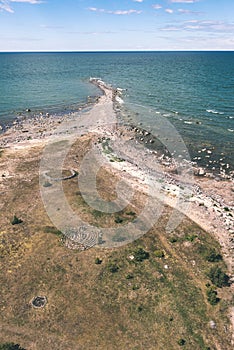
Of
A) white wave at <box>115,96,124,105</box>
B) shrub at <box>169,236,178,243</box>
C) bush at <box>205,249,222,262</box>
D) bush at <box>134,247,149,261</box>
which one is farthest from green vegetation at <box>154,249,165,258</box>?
white wave at <box>115,96,124,105</box>

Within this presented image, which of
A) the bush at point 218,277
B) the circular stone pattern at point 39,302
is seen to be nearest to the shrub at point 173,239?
the bush at point 218,277

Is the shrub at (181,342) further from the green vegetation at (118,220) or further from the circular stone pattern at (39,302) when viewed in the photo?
the green vegetation at (118,220)

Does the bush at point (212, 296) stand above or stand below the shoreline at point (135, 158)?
below

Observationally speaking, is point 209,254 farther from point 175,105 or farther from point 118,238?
point 175,105

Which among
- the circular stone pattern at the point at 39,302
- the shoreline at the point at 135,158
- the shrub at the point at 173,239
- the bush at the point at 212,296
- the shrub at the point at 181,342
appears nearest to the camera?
the shrub at the point at 181,342

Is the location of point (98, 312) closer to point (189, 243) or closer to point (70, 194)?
point (189, 243)

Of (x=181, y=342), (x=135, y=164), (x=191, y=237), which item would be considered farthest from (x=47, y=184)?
(x=181, y=342)
